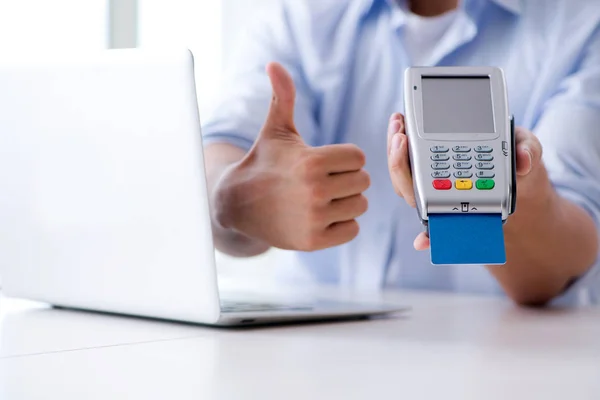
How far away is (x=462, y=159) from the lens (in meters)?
0.60

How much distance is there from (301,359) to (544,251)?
0.46 metres

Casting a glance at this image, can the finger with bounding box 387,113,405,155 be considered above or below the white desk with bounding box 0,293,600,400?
above

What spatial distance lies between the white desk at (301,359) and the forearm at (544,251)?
0.14 metres

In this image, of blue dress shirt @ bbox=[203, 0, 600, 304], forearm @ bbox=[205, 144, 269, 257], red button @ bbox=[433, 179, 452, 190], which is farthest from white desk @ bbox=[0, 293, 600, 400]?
blue dress shirt @ bbox=[203, 0, 600, 304]

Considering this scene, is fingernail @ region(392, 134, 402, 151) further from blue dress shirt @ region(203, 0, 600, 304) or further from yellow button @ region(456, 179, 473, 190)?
blue dress shirt @ region(203, 0, 600, 304)

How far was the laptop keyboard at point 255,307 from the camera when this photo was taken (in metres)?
0.66

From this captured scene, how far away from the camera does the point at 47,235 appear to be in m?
0.71

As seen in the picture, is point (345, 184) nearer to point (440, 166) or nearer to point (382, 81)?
point (440, 166)

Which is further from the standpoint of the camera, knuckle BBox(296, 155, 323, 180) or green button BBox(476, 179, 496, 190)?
knuckle BBox(296, 155, 323, 180)

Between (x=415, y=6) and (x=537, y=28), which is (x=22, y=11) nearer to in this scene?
(x=415, y=6)

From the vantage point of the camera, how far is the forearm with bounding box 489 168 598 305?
867 mm

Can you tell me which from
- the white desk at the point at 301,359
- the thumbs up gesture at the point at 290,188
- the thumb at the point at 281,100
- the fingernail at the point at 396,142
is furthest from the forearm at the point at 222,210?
the fingernail at the point at 396,142

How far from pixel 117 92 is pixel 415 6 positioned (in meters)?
0.85

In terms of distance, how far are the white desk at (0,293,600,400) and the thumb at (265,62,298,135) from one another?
0.93ft
